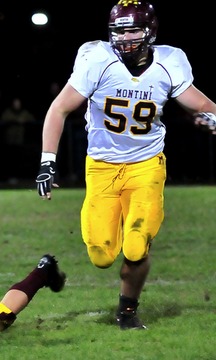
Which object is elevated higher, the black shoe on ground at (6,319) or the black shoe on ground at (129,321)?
the black shoe on ground at (6,319)

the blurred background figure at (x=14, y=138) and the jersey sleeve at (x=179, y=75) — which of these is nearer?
the jersey sleeve at (x=179, y=75)

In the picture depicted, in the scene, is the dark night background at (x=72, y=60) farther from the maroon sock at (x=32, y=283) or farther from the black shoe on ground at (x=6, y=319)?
the black shoe on ground at (x=6, y=319)

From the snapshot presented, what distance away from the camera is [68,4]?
68.3ft

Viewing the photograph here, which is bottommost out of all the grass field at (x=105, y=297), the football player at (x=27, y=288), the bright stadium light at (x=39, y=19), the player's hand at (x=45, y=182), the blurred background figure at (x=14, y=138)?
the blurred background figure at (x=14, y=138)

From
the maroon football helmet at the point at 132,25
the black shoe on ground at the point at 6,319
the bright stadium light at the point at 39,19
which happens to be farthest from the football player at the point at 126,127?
the bright stadium light at the point at 39,19

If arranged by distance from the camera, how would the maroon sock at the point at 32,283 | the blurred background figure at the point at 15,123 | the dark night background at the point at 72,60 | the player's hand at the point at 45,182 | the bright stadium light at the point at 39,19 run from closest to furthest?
the player's hand at the point at 45,182
the maroon sock at the point at 32,283
the dark night background at the point at 72,60
the blurred background figure at the point at 15,123
the bright stadium light at the point at 39,19

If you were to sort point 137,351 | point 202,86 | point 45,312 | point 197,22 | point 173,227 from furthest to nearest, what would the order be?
point 197,22, point 202,86, point 173,227, point 45,312, point 137,351

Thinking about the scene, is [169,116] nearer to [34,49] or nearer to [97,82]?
[34,49]

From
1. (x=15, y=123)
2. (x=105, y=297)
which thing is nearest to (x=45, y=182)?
(x=105, y=297)

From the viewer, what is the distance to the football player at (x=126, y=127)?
5.30 m

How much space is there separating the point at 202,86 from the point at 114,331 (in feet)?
45.9

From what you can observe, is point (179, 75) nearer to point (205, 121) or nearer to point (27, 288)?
point (205, 121)

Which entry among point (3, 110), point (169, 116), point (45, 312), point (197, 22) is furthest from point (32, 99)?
point (45, 312)

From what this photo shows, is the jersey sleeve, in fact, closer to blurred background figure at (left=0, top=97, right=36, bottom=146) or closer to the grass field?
the grass field
